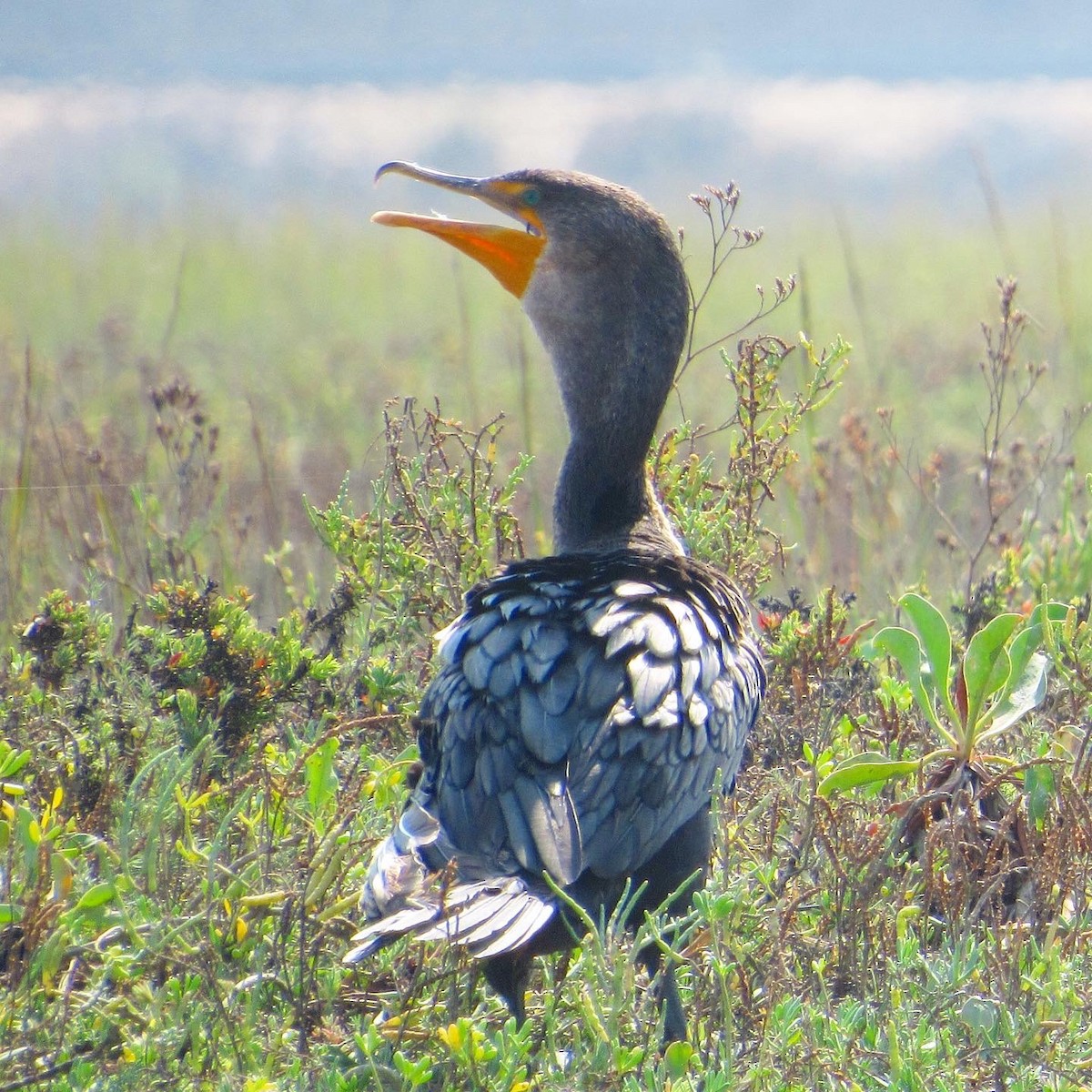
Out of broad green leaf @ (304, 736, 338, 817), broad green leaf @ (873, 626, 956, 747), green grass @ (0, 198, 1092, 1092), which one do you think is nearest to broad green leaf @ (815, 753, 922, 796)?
green grass @ (0, 198, 1092, 1092)

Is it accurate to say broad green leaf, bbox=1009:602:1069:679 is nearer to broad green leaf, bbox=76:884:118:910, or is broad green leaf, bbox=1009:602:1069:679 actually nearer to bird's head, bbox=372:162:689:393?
bird's head, bbox=372:162:689:393

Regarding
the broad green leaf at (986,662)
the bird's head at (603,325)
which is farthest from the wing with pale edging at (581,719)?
the bird's head at (603,325)

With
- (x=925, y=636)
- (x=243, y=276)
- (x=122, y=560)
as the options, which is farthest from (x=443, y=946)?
(x=243, y=276)

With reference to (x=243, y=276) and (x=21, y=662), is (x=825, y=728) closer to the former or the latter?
(x=21, y=662)

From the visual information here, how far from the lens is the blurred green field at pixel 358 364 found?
19.7 feet

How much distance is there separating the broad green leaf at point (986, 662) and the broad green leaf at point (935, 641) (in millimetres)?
48

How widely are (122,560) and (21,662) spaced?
1251 mm

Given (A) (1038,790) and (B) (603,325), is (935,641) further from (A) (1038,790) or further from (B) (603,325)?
(B) (603,325)

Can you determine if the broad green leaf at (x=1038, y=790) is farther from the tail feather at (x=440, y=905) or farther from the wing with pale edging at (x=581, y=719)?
the tail feather at (x=440, y=905)

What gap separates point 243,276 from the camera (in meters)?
17.2

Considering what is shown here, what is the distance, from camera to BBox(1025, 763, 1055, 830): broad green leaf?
3.44 metres

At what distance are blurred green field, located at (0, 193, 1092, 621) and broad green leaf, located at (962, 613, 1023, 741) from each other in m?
1.16

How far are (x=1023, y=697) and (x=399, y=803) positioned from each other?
1.54 meters

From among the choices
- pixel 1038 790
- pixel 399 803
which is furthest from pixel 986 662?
pixel 399 803
